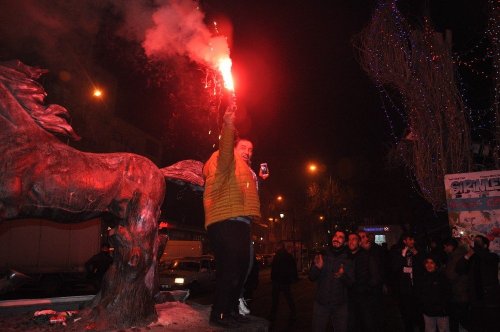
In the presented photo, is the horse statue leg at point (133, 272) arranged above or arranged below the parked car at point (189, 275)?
above

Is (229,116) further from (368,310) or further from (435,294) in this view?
(435,294)

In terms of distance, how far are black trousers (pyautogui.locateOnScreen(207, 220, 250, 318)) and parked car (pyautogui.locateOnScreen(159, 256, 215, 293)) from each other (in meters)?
12.0

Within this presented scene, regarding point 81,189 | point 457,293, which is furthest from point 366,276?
point 81,189

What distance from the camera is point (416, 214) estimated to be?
21672 mm

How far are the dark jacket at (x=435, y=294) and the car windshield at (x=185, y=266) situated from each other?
11.3 m

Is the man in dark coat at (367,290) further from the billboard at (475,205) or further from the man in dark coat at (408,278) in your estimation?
the billboard at (475,205)

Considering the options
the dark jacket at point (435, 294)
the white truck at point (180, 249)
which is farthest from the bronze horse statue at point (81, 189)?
the white truck at point (180, 249)

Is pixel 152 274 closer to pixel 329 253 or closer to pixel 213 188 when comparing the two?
pixel 213 188

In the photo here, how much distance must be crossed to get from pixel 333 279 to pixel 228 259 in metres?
2.54

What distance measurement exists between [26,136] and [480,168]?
13876 millimetres

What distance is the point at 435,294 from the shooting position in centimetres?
684

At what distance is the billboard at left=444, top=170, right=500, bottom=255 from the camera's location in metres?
9.61

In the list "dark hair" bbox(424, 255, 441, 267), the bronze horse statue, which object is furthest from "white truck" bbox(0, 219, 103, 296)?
"dark hair" bbox(424, 255, 441, 267)

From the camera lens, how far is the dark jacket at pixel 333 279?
6055mm
